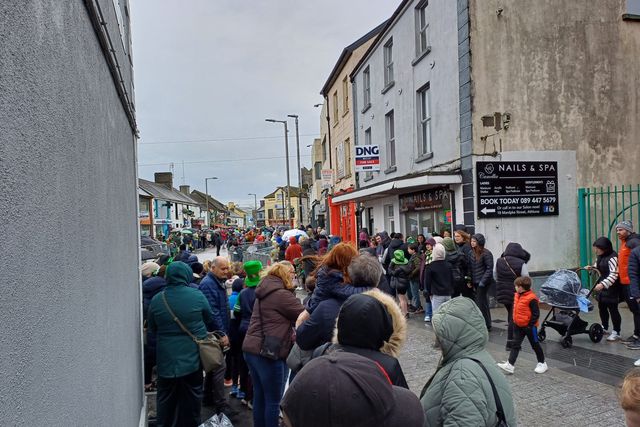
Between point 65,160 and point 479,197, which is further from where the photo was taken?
point 479,197

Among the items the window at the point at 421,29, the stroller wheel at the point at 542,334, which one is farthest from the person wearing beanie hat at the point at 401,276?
the window at the point at 421,29

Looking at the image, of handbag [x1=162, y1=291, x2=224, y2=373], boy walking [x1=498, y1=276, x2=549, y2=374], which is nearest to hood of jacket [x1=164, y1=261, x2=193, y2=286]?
handbag [x1=162, y1=291, x2=224, y2=373]

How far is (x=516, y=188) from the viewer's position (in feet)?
36.2

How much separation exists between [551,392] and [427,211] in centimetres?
876

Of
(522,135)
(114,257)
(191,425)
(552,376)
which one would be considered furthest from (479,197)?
(114,257)

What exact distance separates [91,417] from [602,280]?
7798 millimetres

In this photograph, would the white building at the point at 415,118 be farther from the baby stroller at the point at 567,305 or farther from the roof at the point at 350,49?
the baby stroller at the point at 567,305

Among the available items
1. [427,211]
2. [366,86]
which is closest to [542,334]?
[427,211]

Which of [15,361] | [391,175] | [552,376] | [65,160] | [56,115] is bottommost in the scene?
[552,376]

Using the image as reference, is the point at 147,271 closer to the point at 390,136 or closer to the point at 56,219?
the point at 56,219

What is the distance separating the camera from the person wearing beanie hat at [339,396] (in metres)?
1.33

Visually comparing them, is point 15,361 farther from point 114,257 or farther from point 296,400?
point 114,257

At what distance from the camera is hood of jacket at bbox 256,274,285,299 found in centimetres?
428

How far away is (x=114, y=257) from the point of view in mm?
3010
